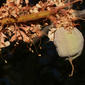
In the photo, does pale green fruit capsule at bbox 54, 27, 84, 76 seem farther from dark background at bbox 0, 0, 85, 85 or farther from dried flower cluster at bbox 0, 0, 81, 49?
dark background at bbox 0, 0, 85, 85

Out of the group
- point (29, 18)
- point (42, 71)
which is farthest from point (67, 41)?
point (42, 71)

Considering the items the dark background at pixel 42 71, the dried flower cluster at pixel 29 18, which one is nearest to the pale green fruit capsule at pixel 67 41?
the dried flower cluster at pixel 29 18

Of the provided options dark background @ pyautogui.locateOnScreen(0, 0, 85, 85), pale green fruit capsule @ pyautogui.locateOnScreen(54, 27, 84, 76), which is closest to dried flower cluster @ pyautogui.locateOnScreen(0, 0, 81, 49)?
pale green fruit capsule @ pyautogui.locateOnScreen(54, 27, 84, 76)

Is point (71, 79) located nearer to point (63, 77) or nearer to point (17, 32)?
point (63, 77)

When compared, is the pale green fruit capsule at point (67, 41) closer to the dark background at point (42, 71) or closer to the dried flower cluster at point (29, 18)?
the dried flower cluster at point (29, 18)

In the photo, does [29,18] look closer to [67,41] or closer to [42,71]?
[67,41]

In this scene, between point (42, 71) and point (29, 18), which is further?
point (42, 71)

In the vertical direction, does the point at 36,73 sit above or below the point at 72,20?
below

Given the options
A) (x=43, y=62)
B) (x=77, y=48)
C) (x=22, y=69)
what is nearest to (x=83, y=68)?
(x=43, y=62)
